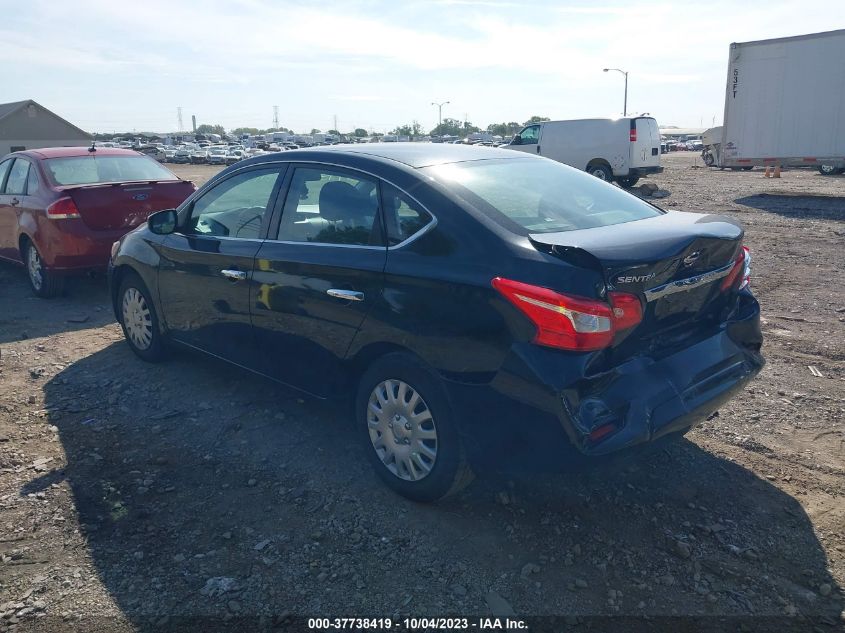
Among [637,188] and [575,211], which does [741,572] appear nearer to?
[575,211]

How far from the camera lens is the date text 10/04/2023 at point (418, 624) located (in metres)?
2.77

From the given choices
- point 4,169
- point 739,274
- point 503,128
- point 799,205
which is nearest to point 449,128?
point 503,128

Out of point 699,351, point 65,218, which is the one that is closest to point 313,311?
point 699,351

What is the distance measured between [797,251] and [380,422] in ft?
26.9

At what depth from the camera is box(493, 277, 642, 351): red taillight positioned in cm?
289

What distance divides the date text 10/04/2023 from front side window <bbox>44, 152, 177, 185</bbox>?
21.5 ft

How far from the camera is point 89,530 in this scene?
11.4 ft

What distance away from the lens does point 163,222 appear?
16.5ft

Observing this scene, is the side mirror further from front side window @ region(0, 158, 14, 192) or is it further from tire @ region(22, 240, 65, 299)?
front side window @ region(0, 158, 14, 192)

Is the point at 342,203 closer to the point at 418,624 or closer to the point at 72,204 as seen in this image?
the point at 418,624

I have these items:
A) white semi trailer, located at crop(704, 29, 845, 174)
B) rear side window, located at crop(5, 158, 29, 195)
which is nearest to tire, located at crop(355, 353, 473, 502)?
rear side window, located at crop(5, 158, 29, 195)

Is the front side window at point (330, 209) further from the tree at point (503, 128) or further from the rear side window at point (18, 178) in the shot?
the tree at point (503, 128)

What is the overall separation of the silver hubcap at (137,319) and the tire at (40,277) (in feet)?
8.06

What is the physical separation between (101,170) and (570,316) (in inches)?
275
